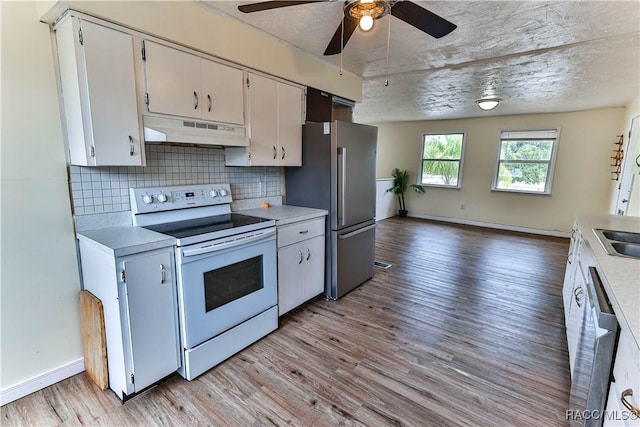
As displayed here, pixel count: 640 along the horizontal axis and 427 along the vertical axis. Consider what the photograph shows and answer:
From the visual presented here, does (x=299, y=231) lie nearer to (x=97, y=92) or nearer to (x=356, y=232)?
(x=356, y=232)

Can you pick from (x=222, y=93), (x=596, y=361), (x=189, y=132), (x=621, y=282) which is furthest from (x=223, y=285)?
(x=621, y=282)

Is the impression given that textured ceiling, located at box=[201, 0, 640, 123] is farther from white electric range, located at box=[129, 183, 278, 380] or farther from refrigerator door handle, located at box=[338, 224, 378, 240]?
refrigerator door handle, located at box=[338, 224, 378, 240]

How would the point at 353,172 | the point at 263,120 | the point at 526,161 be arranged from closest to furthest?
the point at 263,120
the point at 353,172
the point at 526,161

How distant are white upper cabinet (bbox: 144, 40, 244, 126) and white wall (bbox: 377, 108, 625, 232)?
583 centimetres

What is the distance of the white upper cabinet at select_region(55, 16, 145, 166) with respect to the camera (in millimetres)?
1651

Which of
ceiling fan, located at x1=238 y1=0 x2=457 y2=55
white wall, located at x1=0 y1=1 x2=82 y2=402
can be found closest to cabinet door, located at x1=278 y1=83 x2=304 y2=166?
ceiling fan, located at x1=238 y1=0 x2=457 y2=55

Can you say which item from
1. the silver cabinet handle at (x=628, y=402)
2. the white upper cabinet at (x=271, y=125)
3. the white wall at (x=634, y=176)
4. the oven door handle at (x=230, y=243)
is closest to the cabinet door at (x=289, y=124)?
the white upper cabinet at (x=271, y=125)

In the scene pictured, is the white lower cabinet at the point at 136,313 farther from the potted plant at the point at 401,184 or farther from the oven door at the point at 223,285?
the potted plant at the point at 401,184

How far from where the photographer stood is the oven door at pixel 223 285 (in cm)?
185

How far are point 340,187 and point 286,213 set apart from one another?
56cm

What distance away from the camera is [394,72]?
11.3ft

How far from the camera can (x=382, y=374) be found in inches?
78.6

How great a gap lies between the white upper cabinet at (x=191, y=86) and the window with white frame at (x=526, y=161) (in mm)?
5895

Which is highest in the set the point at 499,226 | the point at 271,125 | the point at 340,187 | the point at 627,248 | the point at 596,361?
the point at 271,125
